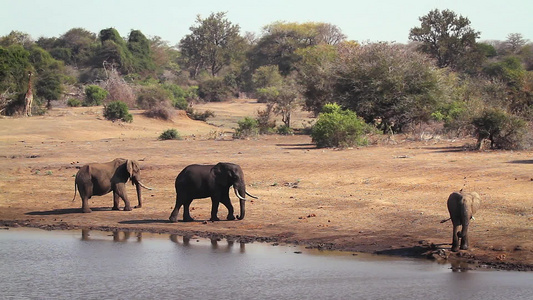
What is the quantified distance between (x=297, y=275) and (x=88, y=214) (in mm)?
6650

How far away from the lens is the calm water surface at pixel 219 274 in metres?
10.3

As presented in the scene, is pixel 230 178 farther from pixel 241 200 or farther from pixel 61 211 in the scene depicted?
pixel 61 211

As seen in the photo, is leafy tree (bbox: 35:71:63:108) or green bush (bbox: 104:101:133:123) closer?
green bush (bbox: 104:101:133:123)

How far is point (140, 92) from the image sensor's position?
49094 mm

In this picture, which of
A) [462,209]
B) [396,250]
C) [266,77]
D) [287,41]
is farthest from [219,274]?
[287,41]

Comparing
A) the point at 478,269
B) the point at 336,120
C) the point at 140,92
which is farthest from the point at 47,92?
the point at 478,269

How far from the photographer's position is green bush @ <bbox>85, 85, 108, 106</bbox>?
4847 centimetres

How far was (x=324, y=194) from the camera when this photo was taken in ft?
57.8

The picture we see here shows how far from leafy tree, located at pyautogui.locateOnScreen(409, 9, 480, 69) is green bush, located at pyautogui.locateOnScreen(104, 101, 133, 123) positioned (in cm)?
2970

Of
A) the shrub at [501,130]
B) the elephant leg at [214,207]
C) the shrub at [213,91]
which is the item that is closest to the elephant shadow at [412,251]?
the elephant leg at [214,207]

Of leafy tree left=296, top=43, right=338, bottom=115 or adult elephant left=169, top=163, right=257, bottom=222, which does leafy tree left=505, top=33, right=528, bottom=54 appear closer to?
leafy tree left=296, top=43, right=338, bottom=115

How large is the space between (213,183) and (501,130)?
12.9m

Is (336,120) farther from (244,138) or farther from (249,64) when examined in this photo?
(249,64)

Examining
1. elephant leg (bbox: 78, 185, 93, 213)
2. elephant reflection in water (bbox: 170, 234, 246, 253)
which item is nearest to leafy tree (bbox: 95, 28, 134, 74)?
elephant leg (bbox: 78, 185, 93, 213)
